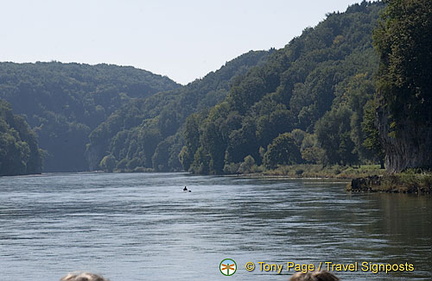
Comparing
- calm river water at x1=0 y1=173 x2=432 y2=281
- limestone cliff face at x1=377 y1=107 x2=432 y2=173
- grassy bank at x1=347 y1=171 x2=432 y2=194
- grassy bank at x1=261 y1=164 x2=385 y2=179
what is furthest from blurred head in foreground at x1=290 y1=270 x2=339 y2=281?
grassy bank at x1=261 y1=164 x2=385 y2=179

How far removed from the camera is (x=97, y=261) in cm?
4138

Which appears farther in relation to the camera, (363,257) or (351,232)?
(351,232)

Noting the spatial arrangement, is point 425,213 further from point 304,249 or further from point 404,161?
point 404,161

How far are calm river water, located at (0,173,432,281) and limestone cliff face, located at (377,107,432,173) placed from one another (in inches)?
791

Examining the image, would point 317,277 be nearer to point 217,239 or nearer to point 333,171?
point 217,239

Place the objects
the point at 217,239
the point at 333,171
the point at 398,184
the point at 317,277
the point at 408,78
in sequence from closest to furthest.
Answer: the point at 317,277, the point at 217,239, the point at 398,184, the point at 408,78, the point at 333,171

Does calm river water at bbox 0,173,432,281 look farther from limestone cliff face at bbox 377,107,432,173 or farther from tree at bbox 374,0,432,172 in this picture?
limestone cliff face at bbox 377,107,432,173

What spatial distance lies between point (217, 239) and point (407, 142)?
5822 cm

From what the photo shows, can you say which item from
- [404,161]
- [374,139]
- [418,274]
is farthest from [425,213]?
[374,139]

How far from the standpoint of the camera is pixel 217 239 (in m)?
50.3

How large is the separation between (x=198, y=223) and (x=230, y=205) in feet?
71.0

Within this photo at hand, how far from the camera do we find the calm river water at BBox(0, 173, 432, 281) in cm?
3784

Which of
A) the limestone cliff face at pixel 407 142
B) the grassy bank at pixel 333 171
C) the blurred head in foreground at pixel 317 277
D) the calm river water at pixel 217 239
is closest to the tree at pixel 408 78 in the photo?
the limestone cliff face at pixel 407 142

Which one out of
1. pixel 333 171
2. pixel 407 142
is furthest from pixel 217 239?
pixel 333 171
